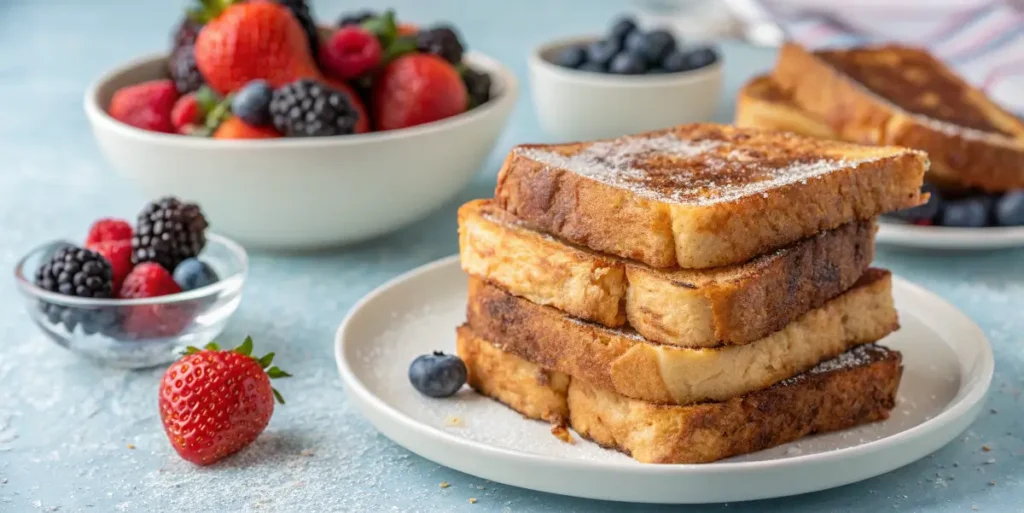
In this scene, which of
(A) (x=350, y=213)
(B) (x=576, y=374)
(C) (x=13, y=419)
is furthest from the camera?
(A) (x=350, y=213)

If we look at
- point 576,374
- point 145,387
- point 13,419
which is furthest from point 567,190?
point 13,419

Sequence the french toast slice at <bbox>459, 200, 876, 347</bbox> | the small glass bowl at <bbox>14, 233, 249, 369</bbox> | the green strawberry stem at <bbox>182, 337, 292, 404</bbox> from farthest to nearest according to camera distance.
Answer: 1. the small glass bowl at <bbox>14, 233, 249, 369</bbox>
2. the green strawberry stem at <bbox>182, 337, 292, 404</bbox>
3. the french toast slice at <bbox>459, 200, 876, 347</bbox>

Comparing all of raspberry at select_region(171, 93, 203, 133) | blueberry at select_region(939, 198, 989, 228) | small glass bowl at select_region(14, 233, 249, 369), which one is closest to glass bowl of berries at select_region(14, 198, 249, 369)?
small glass bowl at select_region(14, 233, 249, 369)

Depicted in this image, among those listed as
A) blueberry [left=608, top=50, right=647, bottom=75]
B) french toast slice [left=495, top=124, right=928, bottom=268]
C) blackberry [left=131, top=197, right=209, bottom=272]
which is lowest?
blackberry [left=131, top=197, right=209, bottom=272]

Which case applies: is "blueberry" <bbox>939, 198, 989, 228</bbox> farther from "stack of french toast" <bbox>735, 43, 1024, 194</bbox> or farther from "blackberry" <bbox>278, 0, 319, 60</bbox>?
"blackberry" <bbox>278, 0, 319, 60</bbox>

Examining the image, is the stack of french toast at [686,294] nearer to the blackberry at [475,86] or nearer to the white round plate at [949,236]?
the white round plate at [949,236]

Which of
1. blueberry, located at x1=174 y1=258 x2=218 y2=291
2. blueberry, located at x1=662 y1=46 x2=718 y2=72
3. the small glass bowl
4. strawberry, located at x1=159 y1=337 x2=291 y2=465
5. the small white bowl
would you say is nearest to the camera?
strawberry, located at x1=159 y1=337 x2=291 y2=465

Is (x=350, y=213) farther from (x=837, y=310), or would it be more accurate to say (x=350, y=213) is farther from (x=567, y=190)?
(x=837, y=310)

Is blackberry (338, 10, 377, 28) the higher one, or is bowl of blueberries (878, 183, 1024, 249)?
blackberry (338, 10, 377, 28)
